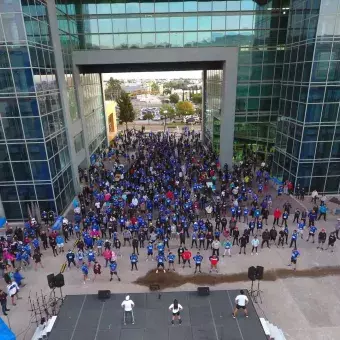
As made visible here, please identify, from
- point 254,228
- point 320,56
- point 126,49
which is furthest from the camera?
point 126,49

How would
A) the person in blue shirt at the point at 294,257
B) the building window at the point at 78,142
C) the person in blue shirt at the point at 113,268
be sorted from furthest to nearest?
the building window at the point at 78,142, the person in blue shirt at the point at 294,257, the person in blue shirt at the point at 113,268

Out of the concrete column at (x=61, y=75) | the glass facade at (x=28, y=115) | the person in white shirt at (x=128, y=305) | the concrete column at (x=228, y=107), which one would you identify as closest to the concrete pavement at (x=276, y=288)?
the person in white shirt at (x=128, y=305)

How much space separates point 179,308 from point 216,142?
2278 cm

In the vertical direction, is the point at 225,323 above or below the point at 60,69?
below

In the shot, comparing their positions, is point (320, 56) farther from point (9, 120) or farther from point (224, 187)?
point (9, 120)

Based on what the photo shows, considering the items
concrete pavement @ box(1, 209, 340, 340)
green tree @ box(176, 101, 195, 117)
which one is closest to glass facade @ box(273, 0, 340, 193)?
concrete pavement @ box(1, 209, 340, 340)

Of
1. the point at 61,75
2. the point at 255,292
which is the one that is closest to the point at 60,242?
the point at 255,292

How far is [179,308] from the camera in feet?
34.2

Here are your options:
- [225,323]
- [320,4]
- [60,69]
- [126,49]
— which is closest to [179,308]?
[225,323]

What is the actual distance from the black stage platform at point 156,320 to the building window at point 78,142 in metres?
15.3

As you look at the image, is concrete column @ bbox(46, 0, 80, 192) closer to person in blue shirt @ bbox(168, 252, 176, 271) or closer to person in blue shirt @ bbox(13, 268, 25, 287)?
person in blue shirt @ bbox(13, 268, 25, 287)

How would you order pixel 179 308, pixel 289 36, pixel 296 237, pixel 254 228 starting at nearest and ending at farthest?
pixel 179 308, pixel 296 237, pixel 254 228, pixel 289 36

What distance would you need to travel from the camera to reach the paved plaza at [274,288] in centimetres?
1073

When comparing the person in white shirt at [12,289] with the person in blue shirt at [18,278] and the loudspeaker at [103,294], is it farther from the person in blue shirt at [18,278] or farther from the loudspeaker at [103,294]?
the loudspeaker at [103,294]
